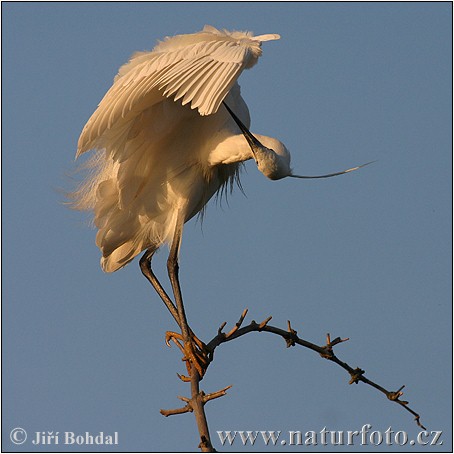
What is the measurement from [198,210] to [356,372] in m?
1.94

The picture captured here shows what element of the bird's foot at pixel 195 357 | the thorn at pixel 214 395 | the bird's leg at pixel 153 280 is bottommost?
the thorn at pixel 214 395

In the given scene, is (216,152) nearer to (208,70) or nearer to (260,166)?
(260,166)

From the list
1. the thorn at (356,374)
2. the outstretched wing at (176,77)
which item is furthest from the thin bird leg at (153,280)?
the thorn at (356,374)

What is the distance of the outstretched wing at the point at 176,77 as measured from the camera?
6.01 m

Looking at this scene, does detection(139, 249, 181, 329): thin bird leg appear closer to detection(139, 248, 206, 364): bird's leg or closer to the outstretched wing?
detection(139, 248, 206, 364): bird's leg

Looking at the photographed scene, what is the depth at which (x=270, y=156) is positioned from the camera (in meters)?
6.60

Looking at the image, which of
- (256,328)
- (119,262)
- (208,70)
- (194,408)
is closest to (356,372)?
(256,328)

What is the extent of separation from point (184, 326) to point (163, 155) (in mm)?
1097

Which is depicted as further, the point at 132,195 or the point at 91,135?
the point at 132,195

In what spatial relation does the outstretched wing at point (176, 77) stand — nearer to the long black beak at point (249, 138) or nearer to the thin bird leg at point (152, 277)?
the long black beak at point (249, 138)

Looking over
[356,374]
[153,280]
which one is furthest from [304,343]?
[153,280]

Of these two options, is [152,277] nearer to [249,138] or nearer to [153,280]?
[153,280]

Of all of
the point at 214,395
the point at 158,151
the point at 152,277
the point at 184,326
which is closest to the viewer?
the point at 214,395

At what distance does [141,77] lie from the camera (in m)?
6.38
